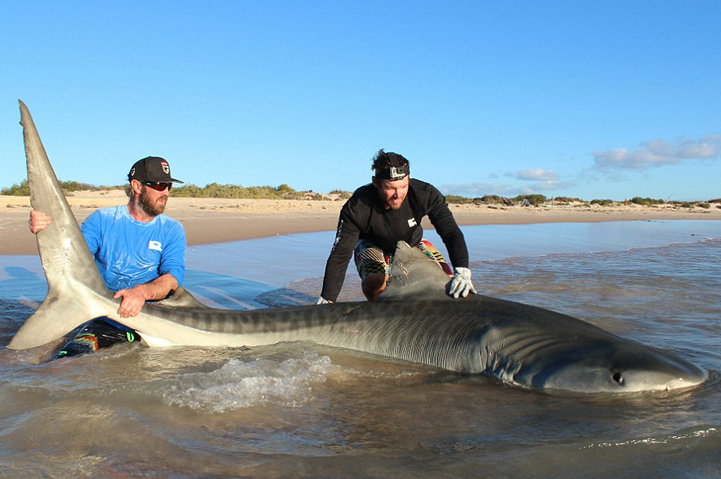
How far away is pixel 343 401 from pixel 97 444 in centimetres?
Result: 136

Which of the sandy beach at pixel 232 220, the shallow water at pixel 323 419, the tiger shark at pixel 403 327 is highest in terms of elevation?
the sandy beach at pixel 232 220

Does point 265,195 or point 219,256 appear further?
point 265,195

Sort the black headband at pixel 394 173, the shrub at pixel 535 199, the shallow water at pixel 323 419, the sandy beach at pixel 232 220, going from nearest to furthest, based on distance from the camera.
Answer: the shallow water at pixel 323 419 < the black headband at pixel 394 173 < the sandy beach at pixel 232 220 < the shrub at pixel 535 199

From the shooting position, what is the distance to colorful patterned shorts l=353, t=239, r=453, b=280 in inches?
227

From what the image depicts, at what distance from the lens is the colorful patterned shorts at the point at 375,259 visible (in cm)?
577

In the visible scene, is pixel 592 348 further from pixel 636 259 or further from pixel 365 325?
pixel 636 259

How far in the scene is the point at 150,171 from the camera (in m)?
4.84

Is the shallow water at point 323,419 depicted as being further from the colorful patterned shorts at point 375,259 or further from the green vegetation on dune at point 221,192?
the green vegetation on dune at point 221,192

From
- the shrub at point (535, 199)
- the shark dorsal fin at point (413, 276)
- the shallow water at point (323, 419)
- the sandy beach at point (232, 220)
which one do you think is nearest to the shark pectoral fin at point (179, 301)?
the shallow water at point (323, 419)

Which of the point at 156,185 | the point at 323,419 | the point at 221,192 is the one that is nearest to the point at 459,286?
the point at 323,419

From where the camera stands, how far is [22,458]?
2574 millimetres

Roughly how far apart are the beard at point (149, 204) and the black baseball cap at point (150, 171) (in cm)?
11

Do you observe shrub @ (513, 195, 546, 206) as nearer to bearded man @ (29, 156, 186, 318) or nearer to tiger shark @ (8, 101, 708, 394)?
tiger shark @ (8, 101, 708, 394)

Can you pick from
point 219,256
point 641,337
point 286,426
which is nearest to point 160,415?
point 286,426
